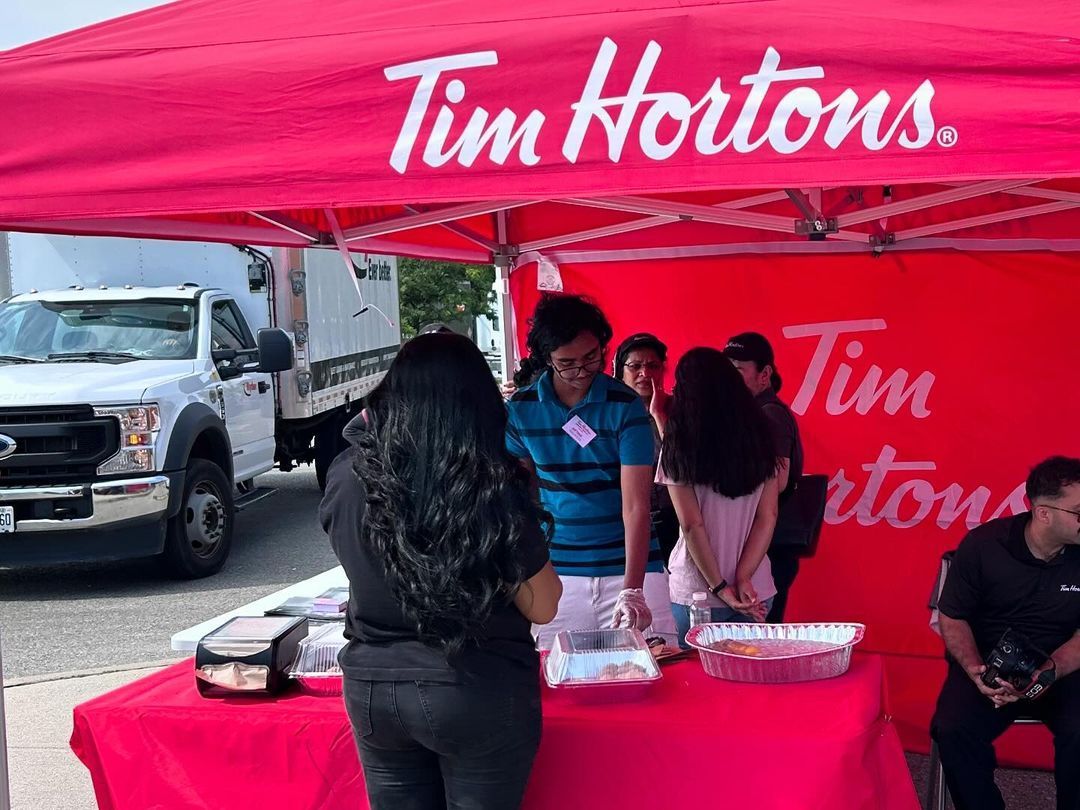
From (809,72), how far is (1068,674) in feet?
7.60

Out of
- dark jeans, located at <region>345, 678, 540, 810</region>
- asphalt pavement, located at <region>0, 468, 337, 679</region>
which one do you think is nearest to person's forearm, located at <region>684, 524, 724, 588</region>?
dark jeans, located at <region>345, 678, 540, 810</region>

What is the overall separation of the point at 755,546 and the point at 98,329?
676 cm

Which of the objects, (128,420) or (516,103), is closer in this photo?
(516,103)

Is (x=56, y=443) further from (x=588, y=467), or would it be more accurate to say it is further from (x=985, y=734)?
(x=985, y=734)

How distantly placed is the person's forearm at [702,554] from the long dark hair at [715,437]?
0.54ft

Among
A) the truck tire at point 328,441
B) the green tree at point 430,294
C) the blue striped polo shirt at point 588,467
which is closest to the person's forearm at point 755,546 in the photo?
the blue striped polo shirt at point 588,467

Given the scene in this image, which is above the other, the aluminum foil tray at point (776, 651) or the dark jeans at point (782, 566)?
the aluminum foil tray at point (776, 651)

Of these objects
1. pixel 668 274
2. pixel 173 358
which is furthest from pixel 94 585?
pixel 668 274

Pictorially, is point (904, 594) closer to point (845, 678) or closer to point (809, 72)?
point (845, 678)

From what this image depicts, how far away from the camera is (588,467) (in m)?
3.44

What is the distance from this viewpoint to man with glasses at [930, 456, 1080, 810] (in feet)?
11.1

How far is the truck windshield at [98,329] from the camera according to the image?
343 inches

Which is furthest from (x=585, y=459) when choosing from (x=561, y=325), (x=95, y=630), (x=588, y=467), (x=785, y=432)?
(x=95, y=630)

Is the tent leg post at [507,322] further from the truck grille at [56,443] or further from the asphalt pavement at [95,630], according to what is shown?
the truck grille at [56,443]
